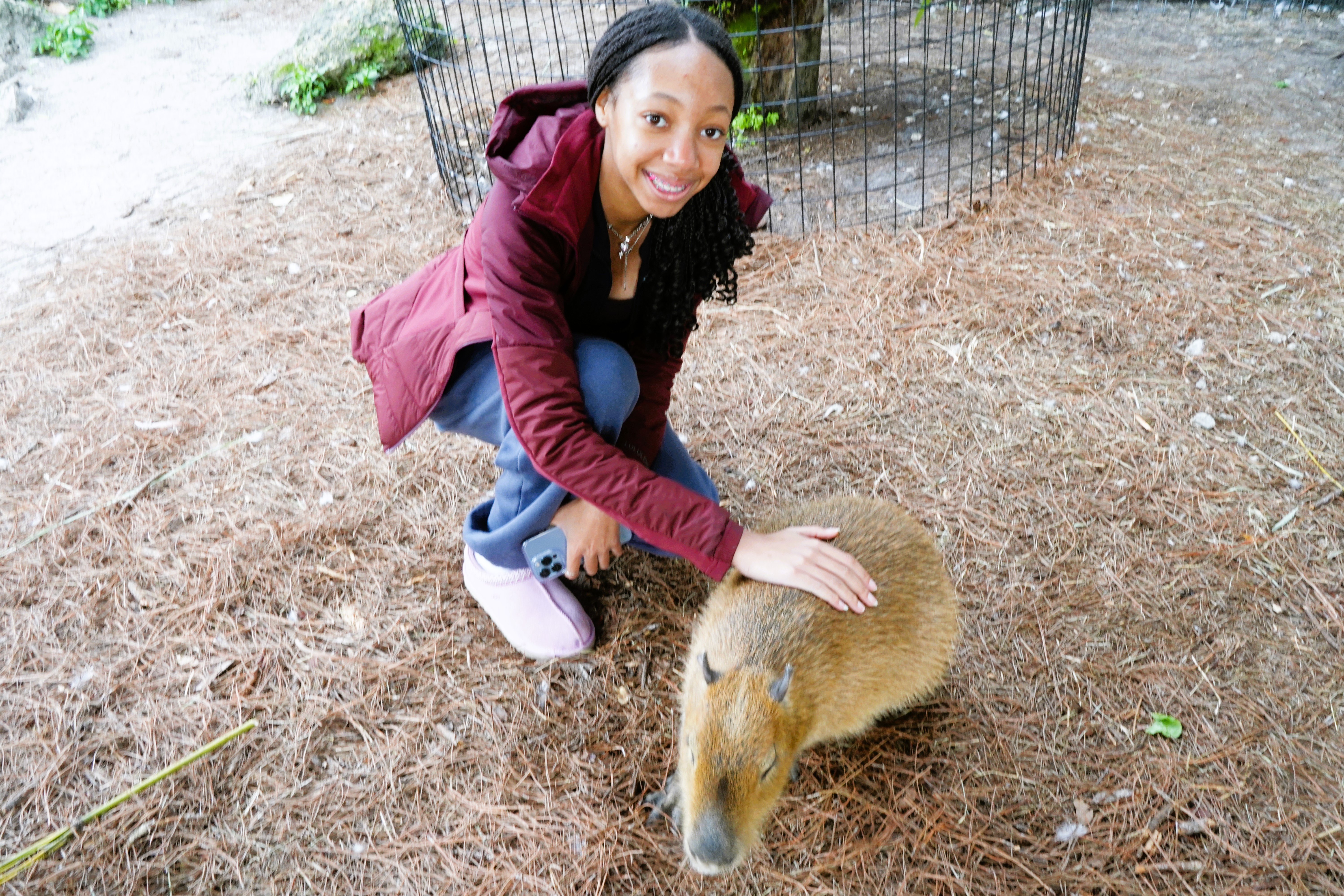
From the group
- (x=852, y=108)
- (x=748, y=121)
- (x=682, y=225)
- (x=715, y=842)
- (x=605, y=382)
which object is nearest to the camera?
(x=715, y=842)

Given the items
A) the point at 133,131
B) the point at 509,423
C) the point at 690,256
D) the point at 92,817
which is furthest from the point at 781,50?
the point at 133,131

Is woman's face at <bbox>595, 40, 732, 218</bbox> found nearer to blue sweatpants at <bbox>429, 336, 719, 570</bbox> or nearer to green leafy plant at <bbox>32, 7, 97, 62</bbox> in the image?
blue sweatpants at <bbox>429, 336, 719, 570</bbox>

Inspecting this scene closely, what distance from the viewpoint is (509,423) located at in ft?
6.94

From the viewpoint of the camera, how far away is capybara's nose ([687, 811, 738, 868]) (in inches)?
65.6

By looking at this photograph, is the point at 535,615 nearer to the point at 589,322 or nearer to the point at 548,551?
the point at 548,551

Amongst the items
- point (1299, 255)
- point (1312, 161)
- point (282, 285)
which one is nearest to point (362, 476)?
point (282, 285)

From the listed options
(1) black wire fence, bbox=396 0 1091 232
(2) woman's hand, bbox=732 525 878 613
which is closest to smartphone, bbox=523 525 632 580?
(2) woman's hand, bbox=732 525 878 613

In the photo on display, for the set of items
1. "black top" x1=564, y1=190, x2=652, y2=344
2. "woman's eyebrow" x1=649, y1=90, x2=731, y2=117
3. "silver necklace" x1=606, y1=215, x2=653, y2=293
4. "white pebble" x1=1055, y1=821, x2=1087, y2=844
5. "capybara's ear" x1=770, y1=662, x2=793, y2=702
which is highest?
"woman's eyebrow" x1=649, y1=90, x2=731, y2=117

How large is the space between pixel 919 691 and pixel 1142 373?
6.46 ft

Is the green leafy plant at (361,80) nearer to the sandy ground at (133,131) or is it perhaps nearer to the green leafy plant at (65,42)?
the sandy ground at (133,131)

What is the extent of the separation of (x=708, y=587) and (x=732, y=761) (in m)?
0.95

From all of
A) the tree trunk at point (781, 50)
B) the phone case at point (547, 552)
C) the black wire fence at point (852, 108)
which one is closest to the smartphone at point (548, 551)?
the phone case at point (547, 552)

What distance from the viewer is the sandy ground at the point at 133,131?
517 cm

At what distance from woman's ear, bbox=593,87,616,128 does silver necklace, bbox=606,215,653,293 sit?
26 cm
